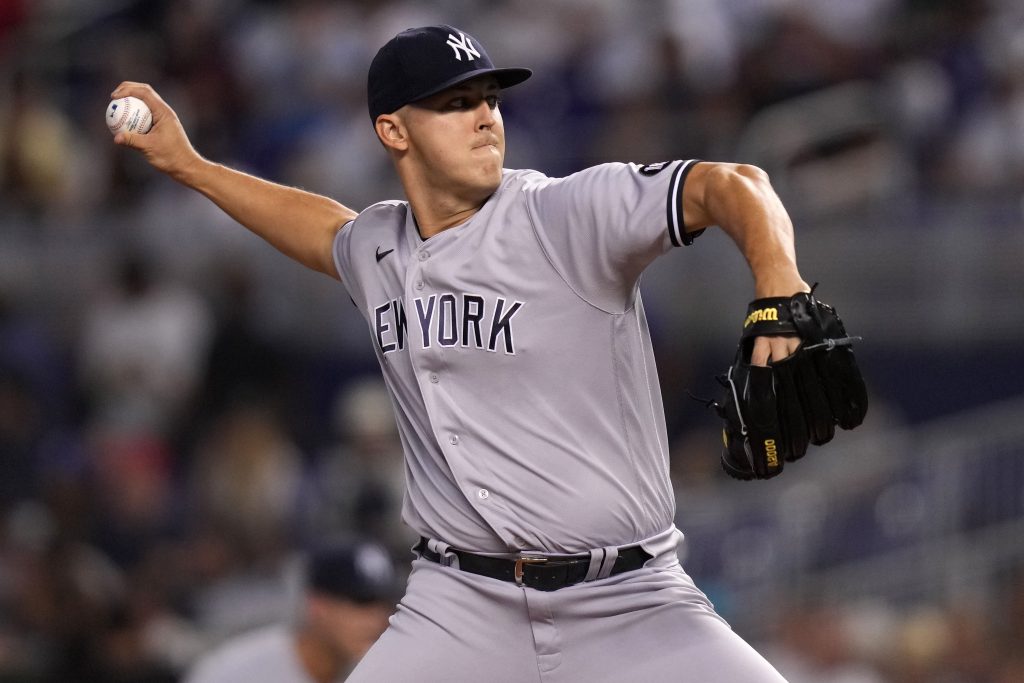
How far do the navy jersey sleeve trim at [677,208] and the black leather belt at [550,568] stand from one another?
0.70 metres

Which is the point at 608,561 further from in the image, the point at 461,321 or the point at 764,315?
the point at 764,315

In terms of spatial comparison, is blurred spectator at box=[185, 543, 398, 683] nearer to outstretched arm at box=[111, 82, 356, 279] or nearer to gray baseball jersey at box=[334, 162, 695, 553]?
outstretched arm at box=[111, 82, 356, 279]

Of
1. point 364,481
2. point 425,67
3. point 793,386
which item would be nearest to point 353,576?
point 425,67

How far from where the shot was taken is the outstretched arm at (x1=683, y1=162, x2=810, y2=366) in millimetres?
2734

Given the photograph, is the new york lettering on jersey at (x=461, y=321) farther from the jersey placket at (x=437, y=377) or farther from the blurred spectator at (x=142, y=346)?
the blurred spectator at (x=142, y=346)

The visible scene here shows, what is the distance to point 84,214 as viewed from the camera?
30.5ft

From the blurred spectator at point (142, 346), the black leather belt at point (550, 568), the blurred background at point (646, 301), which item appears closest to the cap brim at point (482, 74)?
the black leather belt at point (550, 568)

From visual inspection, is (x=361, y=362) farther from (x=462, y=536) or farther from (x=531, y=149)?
(x=462, y=536)

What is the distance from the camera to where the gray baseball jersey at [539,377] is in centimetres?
321

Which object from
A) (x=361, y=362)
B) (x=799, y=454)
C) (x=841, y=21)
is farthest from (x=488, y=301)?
(x=841, y=21)

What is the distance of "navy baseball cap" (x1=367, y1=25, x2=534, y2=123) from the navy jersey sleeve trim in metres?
0.57

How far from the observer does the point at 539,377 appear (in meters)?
3.25

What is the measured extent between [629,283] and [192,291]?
605 centimetres

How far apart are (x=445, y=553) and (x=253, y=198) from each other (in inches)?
43.2
